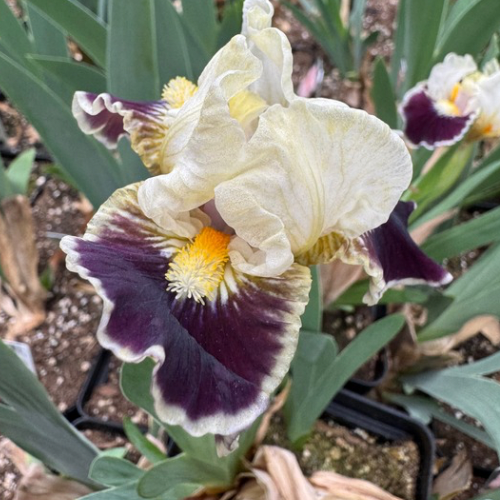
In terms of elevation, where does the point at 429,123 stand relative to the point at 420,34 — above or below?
below

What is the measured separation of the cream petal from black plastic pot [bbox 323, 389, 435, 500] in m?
0.57

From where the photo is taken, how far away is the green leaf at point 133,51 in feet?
2.12

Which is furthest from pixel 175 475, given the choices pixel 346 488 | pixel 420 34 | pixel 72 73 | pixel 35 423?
pixel 420 34

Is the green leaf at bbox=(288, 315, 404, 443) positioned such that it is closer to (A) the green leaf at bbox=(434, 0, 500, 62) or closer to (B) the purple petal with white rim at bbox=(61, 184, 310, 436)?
(B) the purple petal with white rim at bbox=(61, 184, 310, 436)

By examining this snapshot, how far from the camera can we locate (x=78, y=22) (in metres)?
0.80

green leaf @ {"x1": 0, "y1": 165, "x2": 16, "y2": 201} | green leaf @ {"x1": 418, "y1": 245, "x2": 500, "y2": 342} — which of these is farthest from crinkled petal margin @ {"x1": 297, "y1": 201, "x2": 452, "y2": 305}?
green leaf @ {"x1": 0, "y1": 165, "x2": 16, "y2": 201}

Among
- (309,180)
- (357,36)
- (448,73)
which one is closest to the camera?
(309,180)

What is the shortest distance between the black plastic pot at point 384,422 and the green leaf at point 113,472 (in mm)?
435

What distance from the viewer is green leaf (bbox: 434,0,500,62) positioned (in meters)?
0.84

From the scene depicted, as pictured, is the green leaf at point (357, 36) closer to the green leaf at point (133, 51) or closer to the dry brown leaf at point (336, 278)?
the dry brown leaf at point (336, 278)

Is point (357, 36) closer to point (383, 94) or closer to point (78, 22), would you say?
point (383, 94)

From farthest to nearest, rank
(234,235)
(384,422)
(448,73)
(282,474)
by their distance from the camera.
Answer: (384,422)
(448,73)
(282,474)
(234,235)

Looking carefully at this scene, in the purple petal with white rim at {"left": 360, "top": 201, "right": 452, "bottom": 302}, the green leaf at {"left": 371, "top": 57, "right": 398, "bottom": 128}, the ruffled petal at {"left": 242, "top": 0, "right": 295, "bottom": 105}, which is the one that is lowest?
the purple petal with white rim at {"left": 360, "top": 201, "right": 452, "bottom": 302}

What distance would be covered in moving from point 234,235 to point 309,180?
0.44 ft
